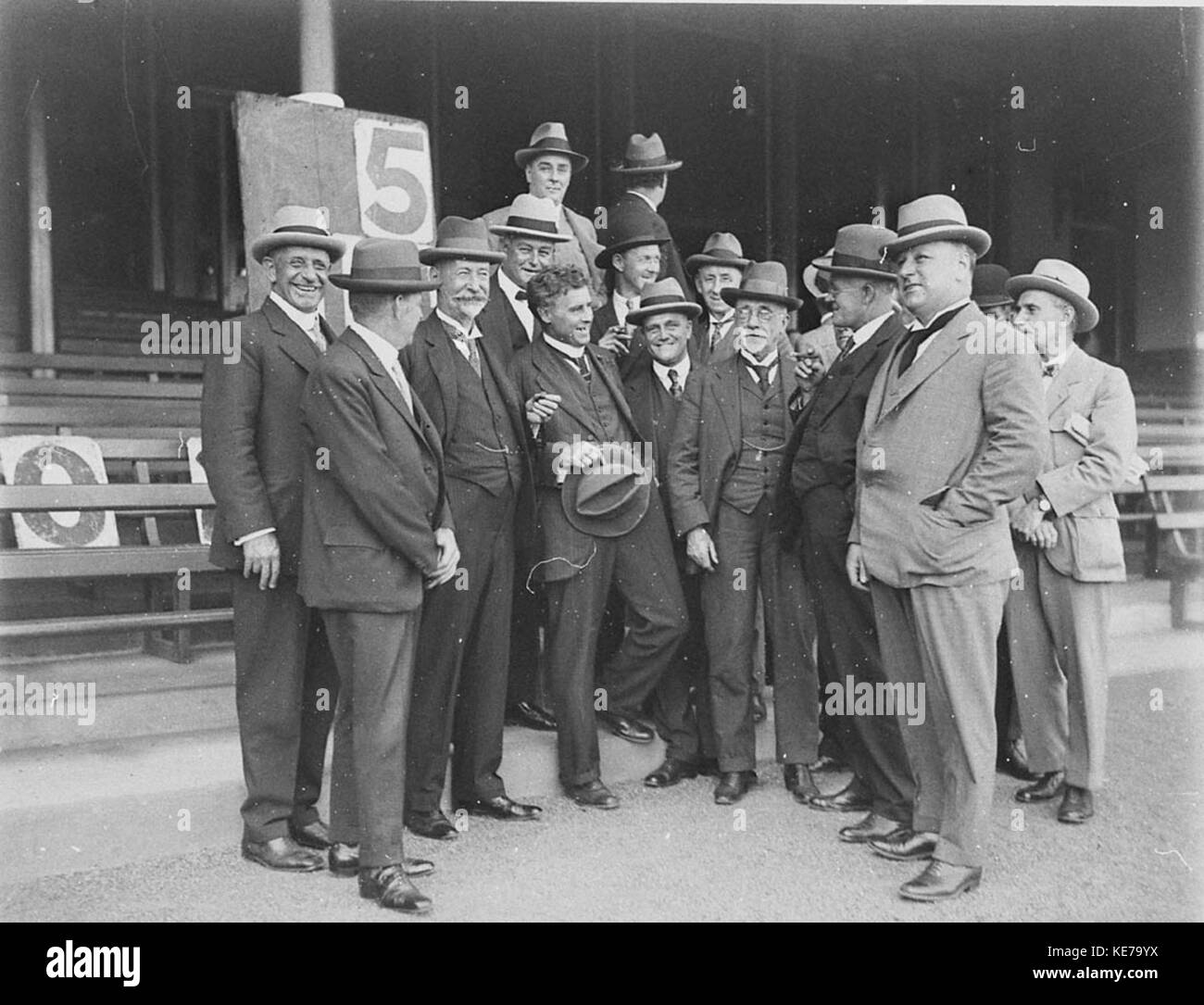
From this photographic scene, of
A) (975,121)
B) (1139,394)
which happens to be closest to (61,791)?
(975,121)

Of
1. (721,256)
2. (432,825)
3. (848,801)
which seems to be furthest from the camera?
(721,256)

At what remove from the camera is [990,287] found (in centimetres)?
514

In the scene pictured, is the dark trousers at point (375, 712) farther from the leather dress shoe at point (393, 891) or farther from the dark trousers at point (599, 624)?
the dark trousers at point (599, 624)

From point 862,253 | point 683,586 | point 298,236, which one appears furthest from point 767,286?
point 298,236

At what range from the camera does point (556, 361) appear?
4234 millimetres

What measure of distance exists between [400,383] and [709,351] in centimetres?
→ 178

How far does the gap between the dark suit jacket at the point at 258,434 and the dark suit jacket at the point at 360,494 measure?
9.7 inches

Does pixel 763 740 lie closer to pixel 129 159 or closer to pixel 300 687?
pixel 300 687

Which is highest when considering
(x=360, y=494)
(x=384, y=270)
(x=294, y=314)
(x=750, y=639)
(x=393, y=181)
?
(x=393, y=181)

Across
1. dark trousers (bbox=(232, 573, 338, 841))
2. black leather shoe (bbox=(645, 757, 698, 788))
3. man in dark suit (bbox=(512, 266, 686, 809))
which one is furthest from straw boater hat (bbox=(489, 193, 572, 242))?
black leather shoe (bbox=(645, 757, 698, 788))

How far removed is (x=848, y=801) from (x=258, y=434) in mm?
2415

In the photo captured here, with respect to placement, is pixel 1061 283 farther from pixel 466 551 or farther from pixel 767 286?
pixel 466 551

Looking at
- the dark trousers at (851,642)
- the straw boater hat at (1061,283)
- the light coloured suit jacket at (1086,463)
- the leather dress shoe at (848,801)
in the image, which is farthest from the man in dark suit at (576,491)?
the straw boater hat at (1061,283)
